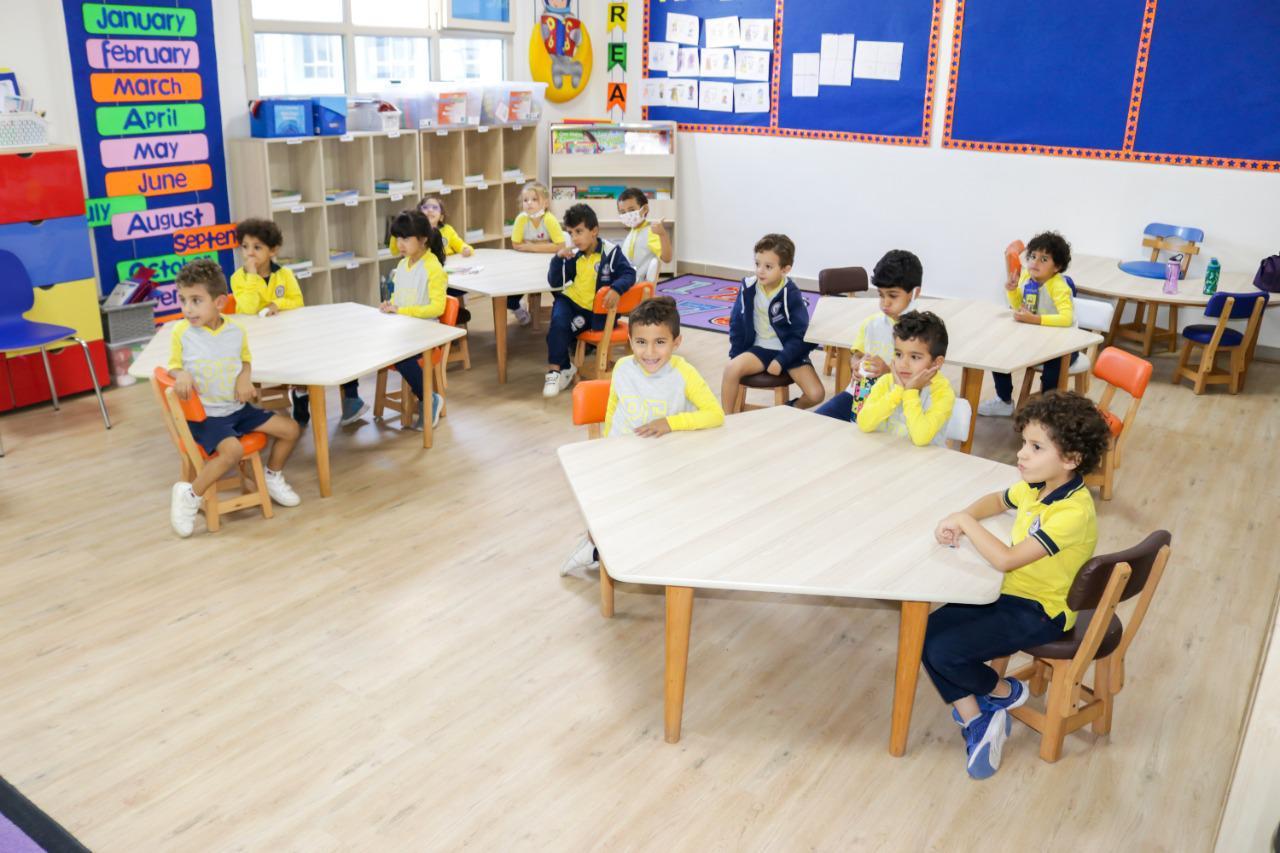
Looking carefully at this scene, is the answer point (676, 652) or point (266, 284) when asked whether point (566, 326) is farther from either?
point (676, 652)

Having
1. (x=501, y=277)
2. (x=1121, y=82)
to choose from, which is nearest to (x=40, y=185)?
(x=501, y=277)

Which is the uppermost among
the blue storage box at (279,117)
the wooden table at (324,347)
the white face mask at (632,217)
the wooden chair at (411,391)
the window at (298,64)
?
the window at (298,64)

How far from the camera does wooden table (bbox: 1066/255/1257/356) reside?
247 inches

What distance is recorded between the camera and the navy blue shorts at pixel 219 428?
4164 millimetres

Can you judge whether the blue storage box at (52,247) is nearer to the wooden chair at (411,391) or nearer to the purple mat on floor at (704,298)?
the wooden chair at (411,391)

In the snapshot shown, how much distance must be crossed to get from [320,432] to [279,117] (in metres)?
2.77

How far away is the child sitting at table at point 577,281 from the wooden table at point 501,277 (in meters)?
0.16

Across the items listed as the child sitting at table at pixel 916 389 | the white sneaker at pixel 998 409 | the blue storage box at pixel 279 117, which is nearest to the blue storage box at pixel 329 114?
the blue storage box at pixel 279 117

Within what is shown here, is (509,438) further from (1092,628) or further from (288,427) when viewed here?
(1092,628)

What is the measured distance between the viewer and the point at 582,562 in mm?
3914

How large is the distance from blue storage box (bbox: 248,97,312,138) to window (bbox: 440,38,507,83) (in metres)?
1.71

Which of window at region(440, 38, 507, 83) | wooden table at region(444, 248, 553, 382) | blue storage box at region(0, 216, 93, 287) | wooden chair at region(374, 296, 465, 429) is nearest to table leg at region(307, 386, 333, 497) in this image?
wooden chair at region(374, 296, 465, 429)

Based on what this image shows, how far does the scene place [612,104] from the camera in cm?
900

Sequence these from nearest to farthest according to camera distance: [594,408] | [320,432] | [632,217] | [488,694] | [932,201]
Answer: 1. [488,694]
2. [594,408]
3. [320,432]
4. [632,217]
5. [932,201]
